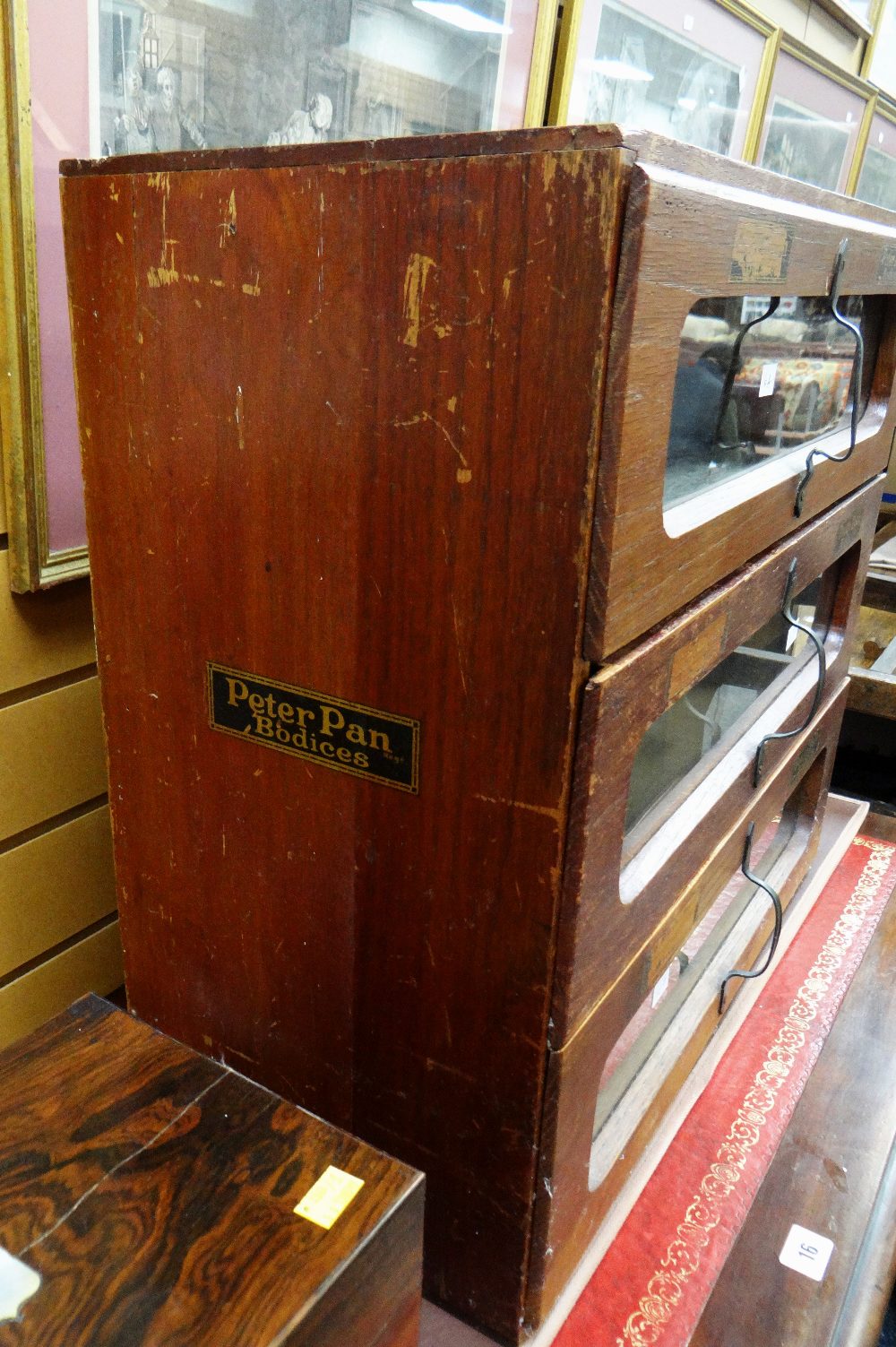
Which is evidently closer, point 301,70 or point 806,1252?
point 806,1252

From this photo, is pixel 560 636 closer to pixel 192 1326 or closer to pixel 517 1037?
pixel 517 1037

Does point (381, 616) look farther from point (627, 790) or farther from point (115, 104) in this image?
point (115, 104)

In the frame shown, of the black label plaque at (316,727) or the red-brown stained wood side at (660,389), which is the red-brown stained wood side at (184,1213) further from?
the red-brown stained wood side at (660,389)

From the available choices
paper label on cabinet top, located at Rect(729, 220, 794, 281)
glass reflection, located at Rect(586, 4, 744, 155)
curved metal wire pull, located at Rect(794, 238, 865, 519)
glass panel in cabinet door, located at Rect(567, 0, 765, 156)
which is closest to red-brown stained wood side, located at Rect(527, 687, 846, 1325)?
curved metal wire pull, located at Rect(794, 238, 865, 519)

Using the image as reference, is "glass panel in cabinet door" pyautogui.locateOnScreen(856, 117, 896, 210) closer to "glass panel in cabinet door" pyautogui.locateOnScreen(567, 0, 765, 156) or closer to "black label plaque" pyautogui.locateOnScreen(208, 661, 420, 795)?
"glass panel in cabinet door" pyautogui.locateOnScreen(567, 0, 765, 156)

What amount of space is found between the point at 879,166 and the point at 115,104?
302cm

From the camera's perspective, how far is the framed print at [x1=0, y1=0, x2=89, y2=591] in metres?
1.06

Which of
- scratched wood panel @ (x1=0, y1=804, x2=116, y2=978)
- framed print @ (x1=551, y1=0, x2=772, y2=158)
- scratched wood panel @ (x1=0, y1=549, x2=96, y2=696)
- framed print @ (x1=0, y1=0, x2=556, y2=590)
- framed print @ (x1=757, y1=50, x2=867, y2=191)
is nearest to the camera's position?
framed print @ (x1=0, y1=0, x2=556, y2=590)

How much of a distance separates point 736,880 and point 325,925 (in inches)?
31.1

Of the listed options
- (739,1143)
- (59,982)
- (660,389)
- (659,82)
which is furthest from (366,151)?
(659,82)

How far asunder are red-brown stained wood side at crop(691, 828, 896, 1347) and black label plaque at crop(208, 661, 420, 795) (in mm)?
625

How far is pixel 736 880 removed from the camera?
57.9 inches

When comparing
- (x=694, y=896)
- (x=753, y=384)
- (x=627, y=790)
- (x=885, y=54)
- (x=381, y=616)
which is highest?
(x=885, y=54)

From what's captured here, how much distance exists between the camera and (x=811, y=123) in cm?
272
